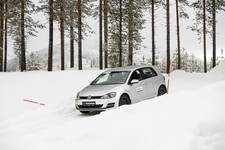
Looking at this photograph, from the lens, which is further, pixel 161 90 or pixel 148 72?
pixel 161 90

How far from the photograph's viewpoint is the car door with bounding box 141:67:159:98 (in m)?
9.27

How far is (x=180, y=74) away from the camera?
74.9ft

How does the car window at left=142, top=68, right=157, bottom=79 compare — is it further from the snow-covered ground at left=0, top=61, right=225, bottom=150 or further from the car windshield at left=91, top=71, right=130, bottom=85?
the snow-covered ground at left=0, top=61, right=225, bottom=150

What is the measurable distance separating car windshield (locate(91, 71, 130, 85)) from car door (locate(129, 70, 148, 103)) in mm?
318

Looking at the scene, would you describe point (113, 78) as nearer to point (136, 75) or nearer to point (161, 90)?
point (136, 75)

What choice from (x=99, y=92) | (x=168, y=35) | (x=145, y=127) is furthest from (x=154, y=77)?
(x=168, y=35)

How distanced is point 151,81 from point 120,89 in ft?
Answer: 6.84

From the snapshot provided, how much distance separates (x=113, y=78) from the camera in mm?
9078

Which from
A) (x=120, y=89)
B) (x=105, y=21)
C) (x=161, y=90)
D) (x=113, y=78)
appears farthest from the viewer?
(x=105, y=21)

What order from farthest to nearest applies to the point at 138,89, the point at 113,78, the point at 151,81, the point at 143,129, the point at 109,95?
the point at 151,81
the point at 113,78
the point at 138,89
the point at 109,95
the point at 143,129

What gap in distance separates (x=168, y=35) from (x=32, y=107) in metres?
20.3

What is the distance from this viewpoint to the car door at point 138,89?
8.37m

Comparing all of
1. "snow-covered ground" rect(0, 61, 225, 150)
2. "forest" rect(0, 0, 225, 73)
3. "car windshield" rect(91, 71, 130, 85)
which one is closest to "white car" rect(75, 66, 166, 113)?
"car windshield" rect(91, 71, 130, 85)

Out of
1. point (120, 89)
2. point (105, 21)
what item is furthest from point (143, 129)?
point (105, 21)
